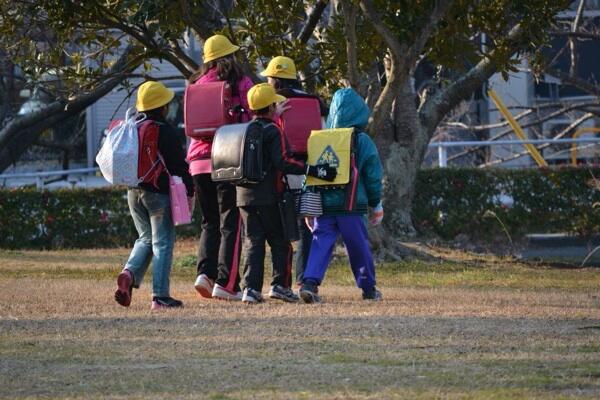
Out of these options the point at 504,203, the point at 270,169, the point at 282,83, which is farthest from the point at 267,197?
the point at 504,203

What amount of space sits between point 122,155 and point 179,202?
20.7 inches

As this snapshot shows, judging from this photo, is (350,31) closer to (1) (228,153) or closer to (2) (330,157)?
(2) (330,157)

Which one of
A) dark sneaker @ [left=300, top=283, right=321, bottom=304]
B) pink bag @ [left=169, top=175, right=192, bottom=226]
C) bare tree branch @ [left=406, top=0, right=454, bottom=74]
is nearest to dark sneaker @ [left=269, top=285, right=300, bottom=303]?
dark sneaker @ [left=300, top=283, right=321, bottom=304]

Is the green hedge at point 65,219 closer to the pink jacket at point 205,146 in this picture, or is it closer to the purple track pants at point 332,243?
the pink jacket at point 205,146

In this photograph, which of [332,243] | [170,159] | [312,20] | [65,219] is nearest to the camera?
[170,159]

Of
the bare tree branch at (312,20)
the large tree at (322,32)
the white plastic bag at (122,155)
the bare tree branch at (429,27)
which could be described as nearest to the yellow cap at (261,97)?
the white plastic bag at (122,155)

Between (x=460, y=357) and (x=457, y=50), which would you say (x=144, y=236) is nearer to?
(x=460, y=357)

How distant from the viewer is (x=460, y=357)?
7227 mm

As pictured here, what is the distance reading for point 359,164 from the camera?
32.2 feet

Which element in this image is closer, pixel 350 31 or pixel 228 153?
pixel 228 153

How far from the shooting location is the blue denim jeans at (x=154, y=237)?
955 cm

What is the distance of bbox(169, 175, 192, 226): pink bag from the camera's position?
9359 mm

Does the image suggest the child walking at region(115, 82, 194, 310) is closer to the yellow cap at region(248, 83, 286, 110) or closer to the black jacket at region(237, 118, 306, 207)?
the black jacket at region(237, 118, 306, 207)

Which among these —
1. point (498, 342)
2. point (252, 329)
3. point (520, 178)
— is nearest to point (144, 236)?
point (252, 329)
